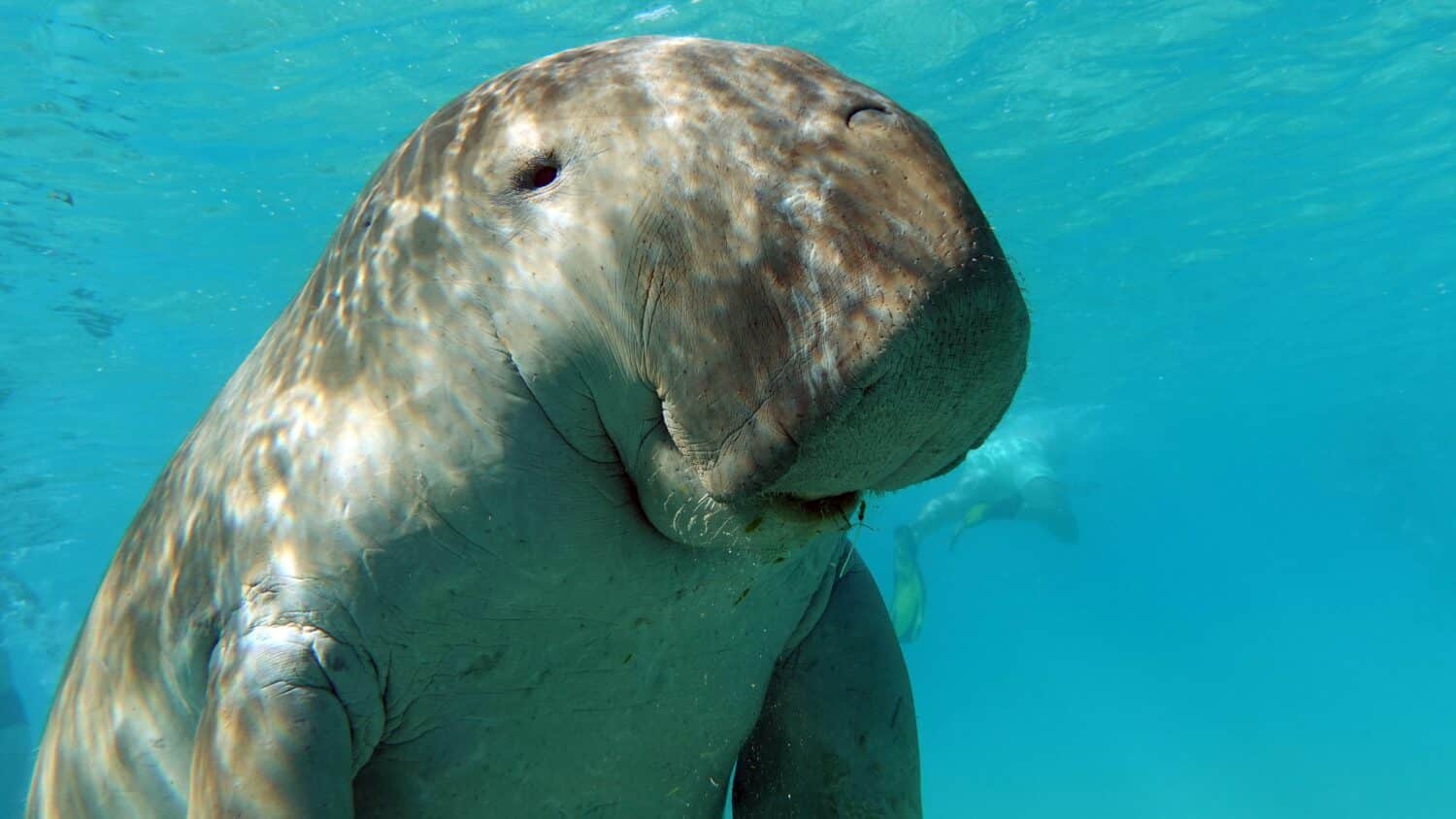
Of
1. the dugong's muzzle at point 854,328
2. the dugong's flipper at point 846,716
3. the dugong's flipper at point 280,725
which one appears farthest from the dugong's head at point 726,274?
the dugong's flipper at point 846,716

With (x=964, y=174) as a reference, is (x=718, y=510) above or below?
above

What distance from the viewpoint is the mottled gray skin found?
1.41 metres

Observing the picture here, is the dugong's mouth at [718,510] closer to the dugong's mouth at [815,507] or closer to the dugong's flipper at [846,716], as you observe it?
the dugong's mouth at [815,507]

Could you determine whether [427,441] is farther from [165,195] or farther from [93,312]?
[93,312]

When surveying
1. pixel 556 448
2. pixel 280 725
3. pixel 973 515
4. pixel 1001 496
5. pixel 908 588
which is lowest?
pixel 1001 496

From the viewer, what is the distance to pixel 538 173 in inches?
70.2

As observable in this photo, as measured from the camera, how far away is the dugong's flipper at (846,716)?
2459 mm

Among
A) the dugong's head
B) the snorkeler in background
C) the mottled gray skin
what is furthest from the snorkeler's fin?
the dugong's head

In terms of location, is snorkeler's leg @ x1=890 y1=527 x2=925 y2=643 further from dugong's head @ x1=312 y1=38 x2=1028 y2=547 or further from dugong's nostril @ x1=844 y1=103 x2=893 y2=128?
dugong's nostril @ x1=844 y1=103 x2=893 y2=128

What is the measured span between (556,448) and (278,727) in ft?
A: 2.10

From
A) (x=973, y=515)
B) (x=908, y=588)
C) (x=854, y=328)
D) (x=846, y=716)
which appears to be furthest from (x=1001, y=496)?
(x=854, y=328)

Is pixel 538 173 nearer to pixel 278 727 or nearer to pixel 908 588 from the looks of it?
pixel 278 727

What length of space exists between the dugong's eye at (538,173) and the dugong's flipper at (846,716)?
1.27 metres

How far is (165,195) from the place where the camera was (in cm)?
1742
